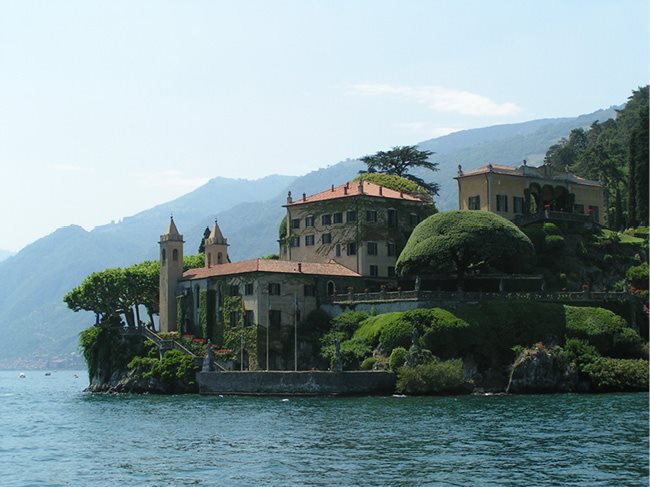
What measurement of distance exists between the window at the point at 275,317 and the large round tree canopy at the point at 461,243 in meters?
11.2

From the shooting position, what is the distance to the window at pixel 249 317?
302 ft

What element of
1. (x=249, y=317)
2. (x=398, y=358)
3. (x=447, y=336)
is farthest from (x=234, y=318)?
(x=447, y=336)

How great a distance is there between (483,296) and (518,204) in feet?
66.4

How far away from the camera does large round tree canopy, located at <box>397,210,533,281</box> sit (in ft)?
A: 293

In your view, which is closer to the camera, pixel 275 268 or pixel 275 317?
pixel 275 317

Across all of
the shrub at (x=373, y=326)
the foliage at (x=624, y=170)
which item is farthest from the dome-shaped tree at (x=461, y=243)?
the foliage at (x=624, y=170)

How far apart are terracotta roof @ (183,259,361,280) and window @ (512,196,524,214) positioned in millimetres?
18142

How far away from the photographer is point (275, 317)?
3644 inches

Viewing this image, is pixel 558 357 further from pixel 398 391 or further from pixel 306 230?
pixel 306 230

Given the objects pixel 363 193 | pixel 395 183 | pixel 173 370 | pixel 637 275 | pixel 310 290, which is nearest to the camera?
pixel 173 370

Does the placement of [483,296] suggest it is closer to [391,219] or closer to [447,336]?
[447,336]

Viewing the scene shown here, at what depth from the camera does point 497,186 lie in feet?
346

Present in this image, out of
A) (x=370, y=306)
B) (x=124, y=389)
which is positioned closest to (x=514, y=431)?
(x=370, y=306)

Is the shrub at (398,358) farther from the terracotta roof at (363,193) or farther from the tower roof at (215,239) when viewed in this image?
the tower roof at (215,239)
